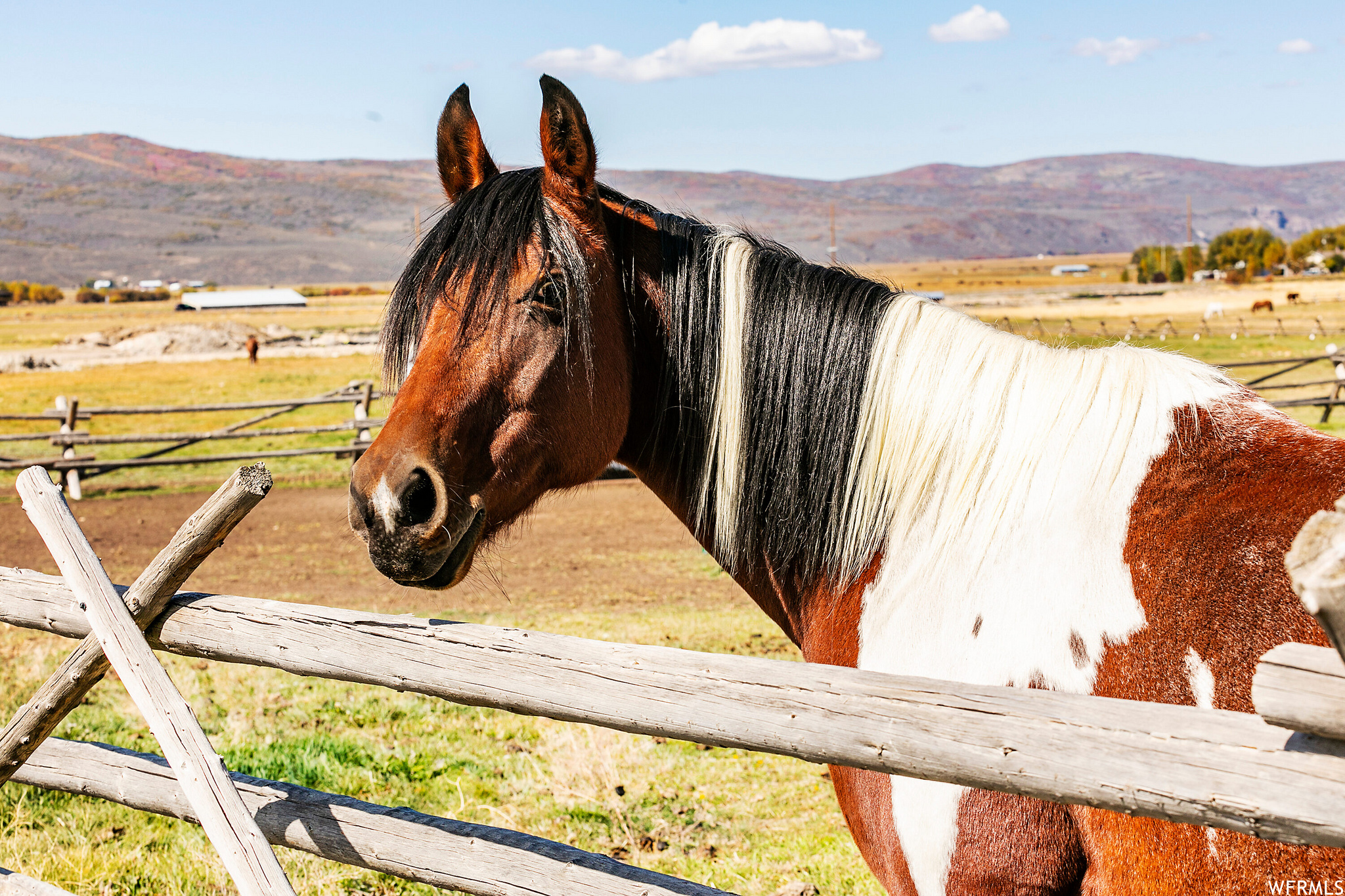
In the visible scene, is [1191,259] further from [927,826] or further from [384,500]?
[384,500]

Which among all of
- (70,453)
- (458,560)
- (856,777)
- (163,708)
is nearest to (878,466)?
(856,777)

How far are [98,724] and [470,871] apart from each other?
405cm

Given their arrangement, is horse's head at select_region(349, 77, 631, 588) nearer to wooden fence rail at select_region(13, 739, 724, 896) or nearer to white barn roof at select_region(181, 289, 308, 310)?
wooden fence rail at select_region(13, 739, 724, 896)

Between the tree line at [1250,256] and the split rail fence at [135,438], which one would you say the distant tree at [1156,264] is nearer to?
the tree line at [1250,256]

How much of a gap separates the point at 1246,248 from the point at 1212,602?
402 ft

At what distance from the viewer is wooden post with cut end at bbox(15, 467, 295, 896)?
2.12 metres

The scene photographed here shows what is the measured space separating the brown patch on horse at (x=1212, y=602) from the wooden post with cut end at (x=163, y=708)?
71.6 inches

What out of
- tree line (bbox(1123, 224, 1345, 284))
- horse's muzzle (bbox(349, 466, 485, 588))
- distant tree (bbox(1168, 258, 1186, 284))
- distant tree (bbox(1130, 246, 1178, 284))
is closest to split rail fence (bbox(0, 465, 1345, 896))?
horse's muzzle (bbox(349, 466, 485, 588))

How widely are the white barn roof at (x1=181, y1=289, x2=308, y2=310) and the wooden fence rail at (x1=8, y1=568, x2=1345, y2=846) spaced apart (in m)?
104

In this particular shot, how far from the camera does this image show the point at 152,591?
252 cm

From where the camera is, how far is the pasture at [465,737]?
12.6 feet

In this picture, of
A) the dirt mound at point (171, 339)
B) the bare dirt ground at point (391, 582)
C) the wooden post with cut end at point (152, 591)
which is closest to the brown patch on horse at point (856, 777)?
the wooden post with cut end at point (152, 591)

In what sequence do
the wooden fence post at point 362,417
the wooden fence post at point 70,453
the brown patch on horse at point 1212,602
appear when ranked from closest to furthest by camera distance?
the brown patch on horse at point 1212,602 < the wooden fence post at point 70,453 < the wooden fence post at point 362,417

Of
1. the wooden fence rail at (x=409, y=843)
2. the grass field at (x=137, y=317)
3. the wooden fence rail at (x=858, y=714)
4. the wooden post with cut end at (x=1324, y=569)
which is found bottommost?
the grass field at (x=137, y=317)
